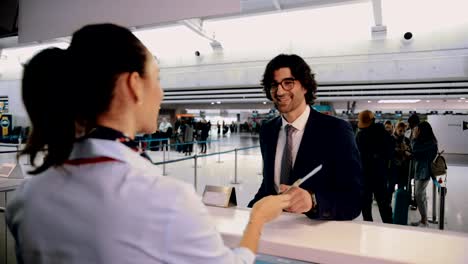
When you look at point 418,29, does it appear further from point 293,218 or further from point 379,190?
point 293,218

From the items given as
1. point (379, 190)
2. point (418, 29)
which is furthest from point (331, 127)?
point (418, 29)

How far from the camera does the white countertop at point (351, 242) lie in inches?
39.8

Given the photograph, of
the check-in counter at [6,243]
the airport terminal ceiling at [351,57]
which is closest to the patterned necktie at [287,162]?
the check-in counter at [6,243]

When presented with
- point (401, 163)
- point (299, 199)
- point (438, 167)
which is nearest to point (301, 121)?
point (299, 199)

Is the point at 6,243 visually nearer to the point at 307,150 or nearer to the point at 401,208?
the point at 307,150

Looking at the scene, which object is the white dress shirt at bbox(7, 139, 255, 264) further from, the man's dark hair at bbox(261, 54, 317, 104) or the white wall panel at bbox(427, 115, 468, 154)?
the white wall panel at bbox(427, 115, 468, 154)

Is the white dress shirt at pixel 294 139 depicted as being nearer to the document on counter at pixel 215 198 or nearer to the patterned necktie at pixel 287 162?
the patterned necktie at pixel 287 162

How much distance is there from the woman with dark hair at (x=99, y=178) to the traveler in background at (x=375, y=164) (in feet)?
13.5

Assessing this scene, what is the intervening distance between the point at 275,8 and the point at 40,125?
377cm

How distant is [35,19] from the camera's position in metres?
3.40

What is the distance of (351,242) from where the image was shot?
3.66 ft

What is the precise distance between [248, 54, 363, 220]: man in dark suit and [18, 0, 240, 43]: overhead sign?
1150mm

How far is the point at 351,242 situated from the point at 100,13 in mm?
3040

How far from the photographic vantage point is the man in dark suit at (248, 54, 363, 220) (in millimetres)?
1362
